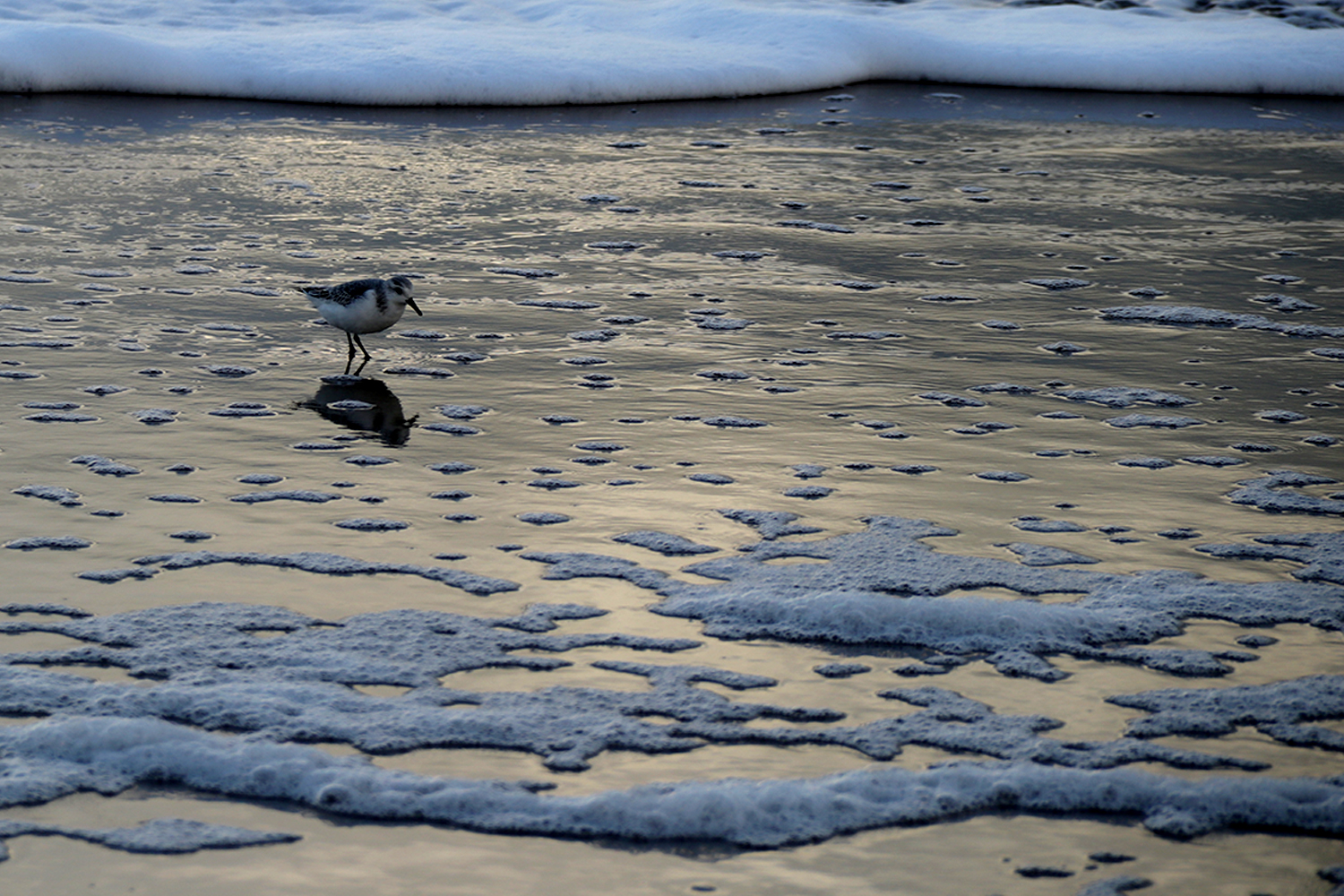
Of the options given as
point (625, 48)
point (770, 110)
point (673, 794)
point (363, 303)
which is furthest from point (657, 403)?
point (625, 48)

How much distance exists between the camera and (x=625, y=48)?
43.0 feet

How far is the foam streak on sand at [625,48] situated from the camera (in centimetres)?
1191

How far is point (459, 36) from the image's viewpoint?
520 inches

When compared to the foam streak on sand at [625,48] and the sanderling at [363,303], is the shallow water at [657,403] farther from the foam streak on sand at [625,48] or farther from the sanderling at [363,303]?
the foam streak on sand at [625,48]

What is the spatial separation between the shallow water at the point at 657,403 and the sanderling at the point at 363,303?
0.66 feet

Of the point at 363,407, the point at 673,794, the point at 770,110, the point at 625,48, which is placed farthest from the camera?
the point at 625,48

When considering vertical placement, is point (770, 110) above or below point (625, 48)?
below

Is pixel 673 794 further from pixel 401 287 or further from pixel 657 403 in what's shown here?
pixel 401 287

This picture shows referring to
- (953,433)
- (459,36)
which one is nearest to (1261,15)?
(459,36)

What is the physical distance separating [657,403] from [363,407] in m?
1.03

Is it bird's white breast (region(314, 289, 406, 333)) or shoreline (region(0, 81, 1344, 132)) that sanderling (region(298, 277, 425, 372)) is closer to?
bird's white breast (region(314, 289, 406, 333))

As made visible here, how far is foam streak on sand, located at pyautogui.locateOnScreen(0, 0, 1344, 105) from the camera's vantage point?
11906 millimetres

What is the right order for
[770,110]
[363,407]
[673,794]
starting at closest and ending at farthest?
[673,794], [363,407], [770,110]

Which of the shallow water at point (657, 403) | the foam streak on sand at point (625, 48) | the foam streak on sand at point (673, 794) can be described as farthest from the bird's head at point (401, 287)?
the foam streak on sand at point (625, 48)
